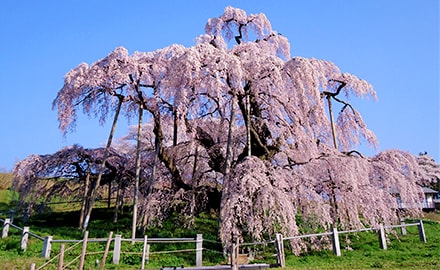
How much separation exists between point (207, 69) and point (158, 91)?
10.6 feet

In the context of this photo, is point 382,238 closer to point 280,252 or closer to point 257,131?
point 280,252

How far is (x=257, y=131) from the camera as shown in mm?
13805

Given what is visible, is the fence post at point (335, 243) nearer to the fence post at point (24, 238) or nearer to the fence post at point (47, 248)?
the fence post at point (47, 248)

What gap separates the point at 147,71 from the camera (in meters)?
13.6

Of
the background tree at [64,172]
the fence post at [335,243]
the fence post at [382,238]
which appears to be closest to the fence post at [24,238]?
the background tree at [64,172]

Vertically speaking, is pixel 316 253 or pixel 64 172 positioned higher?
pixel 64 172

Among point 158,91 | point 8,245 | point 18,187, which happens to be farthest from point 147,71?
point 18,187

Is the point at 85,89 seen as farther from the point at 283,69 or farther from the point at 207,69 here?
the point at 283,69

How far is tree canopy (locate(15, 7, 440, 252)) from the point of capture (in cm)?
1067

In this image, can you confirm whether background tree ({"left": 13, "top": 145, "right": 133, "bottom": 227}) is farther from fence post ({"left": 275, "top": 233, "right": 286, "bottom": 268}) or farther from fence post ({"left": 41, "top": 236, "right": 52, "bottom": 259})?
fence post ({"left": 275, "top": 233, "right": 286, "bottom": 268})

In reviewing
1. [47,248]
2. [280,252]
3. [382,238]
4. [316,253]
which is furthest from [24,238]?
[382,238]

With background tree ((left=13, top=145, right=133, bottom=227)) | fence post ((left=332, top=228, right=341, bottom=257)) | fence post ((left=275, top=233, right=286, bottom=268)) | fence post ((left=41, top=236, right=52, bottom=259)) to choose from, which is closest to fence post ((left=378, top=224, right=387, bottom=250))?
fence post ((left=332, top=228, right=341, bottom=257))

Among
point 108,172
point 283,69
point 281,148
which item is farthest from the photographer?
point 108,172

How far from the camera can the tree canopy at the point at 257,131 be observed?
10672 mm
